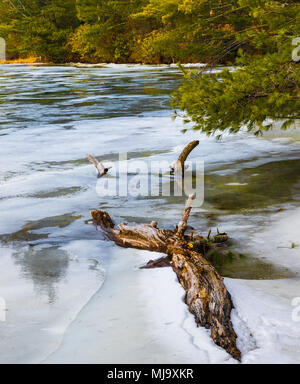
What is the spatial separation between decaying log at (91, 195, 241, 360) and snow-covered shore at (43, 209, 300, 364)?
0.22ft

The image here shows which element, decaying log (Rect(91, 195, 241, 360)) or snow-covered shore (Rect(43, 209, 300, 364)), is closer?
snow-covered shore (Rect(43, 209, 300, 364))

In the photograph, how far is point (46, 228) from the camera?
18.6 ft

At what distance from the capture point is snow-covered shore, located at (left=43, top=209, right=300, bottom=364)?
309cm

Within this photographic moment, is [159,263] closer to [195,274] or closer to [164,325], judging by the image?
[195,274]

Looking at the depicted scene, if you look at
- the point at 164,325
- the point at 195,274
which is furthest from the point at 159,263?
the point at 164,325

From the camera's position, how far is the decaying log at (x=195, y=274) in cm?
328

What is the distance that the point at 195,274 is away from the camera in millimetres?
3758

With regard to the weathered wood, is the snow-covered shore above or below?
below

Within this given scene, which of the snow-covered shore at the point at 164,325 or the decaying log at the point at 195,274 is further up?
the decaying log at the point at 195,274

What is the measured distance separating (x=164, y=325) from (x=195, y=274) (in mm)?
508

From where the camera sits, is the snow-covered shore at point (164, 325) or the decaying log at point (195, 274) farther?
the decaying log at point (195, 274)

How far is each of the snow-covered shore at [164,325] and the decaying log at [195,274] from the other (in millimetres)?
67

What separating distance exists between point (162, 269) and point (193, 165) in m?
4.47
